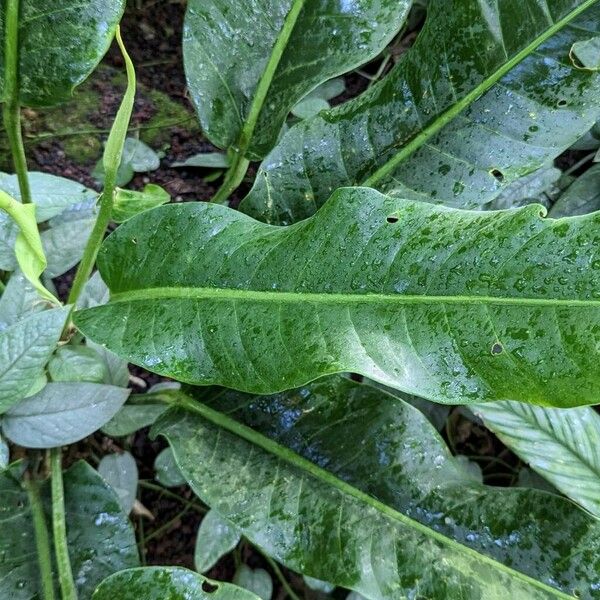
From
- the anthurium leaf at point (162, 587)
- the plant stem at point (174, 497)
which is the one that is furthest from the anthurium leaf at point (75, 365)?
the plant stem at point (174, 497)

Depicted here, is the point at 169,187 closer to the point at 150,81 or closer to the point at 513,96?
the point at 150,81

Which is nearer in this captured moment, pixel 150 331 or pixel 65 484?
pixel 150 331

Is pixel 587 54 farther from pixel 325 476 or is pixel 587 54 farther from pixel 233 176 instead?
pixel 325 476

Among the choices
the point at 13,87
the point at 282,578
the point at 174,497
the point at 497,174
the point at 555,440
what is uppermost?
the point at 13,87

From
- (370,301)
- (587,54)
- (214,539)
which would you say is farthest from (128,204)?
(587,54)

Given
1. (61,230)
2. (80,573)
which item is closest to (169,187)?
(61,230)

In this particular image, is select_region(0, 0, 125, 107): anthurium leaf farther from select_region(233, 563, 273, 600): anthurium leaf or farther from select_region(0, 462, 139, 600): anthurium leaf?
select_region(233, 563, 273, 600): anthurium leaf
